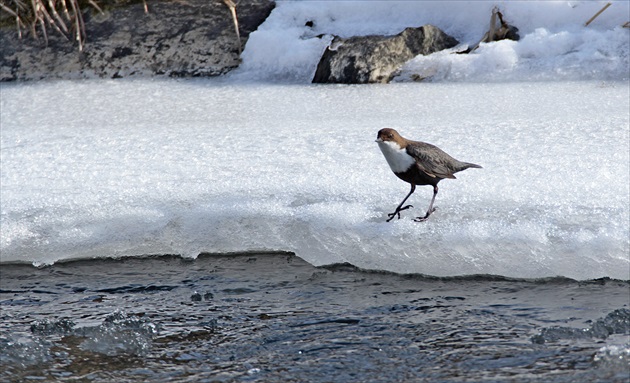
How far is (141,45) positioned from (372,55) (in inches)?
69.5

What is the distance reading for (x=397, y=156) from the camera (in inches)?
144

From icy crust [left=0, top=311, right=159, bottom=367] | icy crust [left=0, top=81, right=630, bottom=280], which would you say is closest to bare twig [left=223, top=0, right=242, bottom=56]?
icy crust [left=0, top=81, right=630, bottom=280]

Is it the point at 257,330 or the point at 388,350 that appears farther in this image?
the point at 257,330

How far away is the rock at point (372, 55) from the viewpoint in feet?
20.1

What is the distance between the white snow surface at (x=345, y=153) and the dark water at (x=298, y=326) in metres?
0.11

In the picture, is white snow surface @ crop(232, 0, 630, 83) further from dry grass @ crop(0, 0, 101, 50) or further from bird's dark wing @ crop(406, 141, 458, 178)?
bird's dark wing @ crop(406, 141, 458, 178)

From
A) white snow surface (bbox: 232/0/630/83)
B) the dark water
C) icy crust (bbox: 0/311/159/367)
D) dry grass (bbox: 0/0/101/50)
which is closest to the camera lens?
the dark water

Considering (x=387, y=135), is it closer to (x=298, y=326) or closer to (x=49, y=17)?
(x=298, y=326)

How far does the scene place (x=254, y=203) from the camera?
13.3 ft

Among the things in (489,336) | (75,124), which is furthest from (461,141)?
(75,124)

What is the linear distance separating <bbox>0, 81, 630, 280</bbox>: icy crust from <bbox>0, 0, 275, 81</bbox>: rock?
96 centimetres

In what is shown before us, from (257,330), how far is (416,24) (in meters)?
3.71

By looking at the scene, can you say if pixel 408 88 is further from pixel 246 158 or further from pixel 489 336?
pixel 489 336

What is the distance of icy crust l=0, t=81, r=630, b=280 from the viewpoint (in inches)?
146
